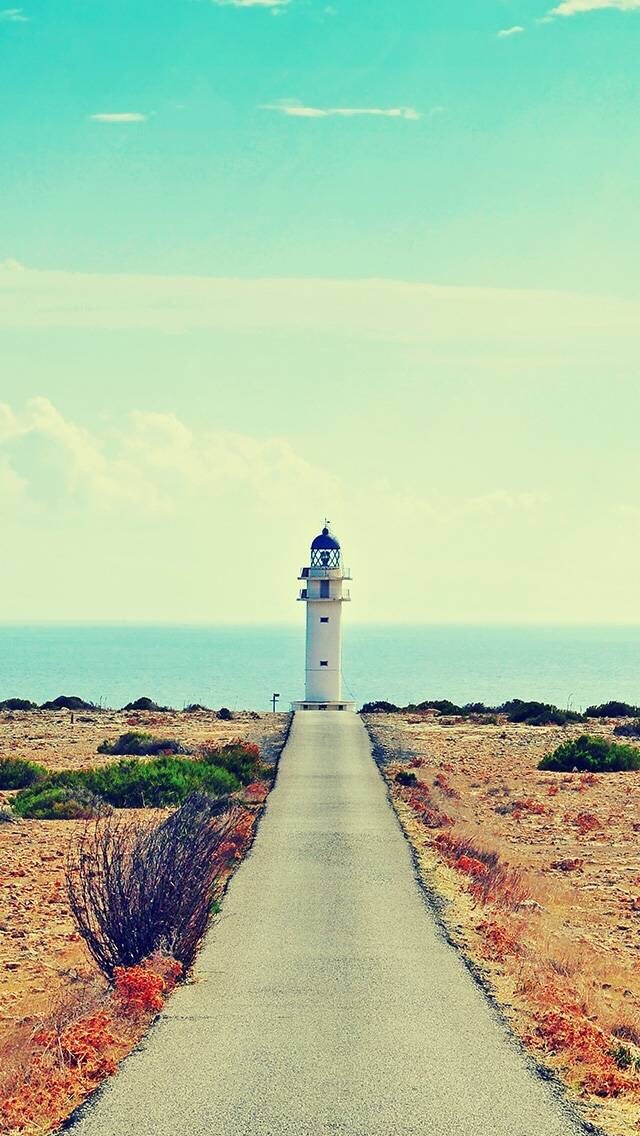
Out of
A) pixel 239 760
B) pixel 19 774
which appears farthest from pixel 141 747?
pixel 239 760

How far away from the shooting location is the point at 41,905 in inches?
747

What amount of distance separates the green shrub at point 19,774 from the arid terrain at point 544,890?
851 cm

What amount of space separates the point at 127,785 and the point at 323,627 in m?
26.4

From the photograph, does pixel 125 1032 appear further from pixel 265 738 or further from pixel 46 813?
pixel 265 738

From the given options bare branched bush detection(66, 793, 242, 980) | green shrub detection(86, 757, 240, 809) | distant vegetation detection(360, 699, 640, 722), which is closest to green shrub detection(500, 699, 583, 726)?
distant vegetation detection(360, 699, 640, 722)

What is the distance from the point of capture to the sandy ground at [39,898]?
14.3m

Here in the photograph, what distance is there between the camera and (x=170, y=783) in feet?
94.5

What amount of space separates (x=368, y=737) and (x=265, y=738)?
3.33m

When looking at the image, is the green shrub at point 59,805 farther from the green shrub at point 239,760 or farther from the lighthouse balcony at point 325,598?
the lighthouse balcony at point 325,598

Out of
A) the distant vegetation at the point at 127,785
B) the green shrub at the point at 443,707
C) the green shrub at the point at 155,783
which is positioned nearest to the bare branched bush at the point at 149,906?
the distant vegetation at the point at 127,785

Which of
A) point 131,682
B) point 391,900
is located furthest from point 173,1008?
point 131,682

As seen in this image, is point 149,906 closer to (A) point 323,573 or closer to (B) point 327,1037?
(B) point 327,1037

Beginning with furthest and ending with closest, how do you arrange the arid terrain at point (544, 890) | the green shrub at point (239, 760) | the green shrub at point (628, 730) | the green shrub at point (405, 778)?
the green shrub at point (628, 730) < the green shrub at point (239, 760) < the green shrub at point (405, 778) < the arid terrain at point (544, 890)

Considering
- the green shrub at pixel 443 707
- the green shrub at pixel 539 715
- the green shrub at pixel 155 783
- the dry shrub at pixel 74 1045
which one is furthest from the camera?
the green shrub at pixel 443 707
